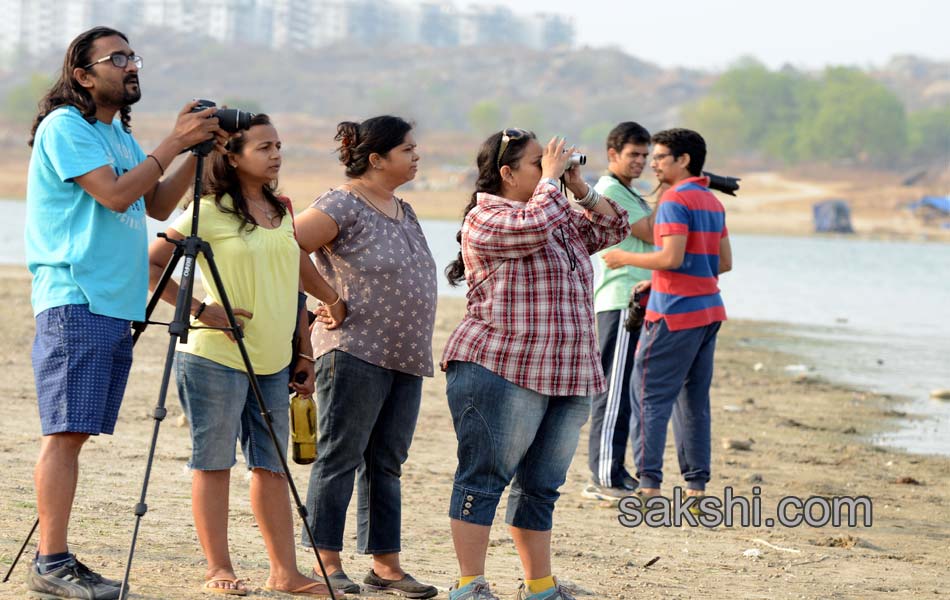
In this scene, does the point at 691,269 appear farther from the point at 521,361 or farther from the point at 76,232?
the point at 76,232

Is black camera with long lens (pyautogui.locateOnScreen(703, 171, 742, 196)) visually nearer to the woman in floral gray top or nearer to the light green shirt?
the light green shirt

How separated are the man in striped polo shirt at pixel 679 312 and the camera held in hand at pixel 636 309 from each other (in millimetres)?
173

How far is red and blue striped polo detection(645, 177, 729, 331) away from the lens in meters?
6.43

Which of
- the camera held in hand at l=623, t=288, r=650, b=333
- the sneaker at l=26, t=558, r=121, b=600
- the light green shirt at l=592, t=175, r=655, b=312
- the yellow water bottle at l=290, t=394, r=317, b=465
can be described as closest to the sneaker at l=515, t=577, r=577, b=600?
the yellow water bottle at l=290, t=394, r=317, b=465

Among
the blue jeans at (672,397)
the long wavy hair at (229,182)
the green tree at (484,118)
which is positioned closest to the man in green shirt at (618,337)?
the blue jeans at (672,397)

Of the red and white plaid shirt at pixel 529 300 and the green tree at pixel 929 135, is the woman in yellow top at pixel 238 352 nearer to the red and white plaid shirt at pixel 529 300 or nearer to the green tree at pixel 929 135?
the red and white plaid shirt at pixel 529 300

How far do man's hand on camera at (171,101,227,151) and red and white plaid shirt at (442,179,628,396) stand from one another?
35.9 inches

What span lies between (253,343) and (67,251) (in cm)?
67

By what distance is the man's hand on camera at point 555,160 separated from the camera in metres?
4.41

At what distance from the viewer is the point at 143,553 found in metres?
4.94

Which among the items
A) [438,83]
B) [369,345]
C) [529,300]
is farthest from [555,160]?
[438,83]

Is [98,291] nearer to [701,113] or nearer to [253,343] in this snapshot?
[253,343]

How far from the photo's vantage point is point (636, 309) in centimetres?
678

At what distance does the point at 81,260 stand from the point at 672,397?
3346 millimetres
